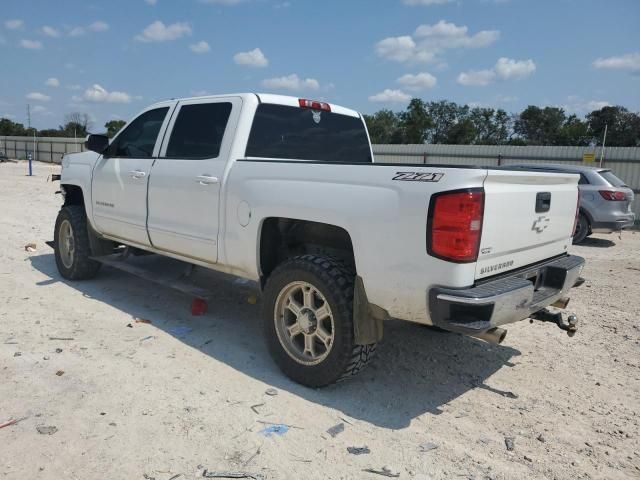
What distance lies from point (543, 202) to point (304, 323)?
6.07 feet

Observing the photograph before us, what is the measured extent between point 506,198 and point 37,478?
9.78 feet

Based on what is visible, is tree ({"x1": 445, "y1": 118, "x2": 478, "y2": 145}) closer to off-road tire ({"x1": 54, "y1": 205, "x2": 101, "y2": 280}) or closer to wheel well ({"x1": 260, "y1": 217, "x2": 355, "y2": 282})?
off-road tire ({"x1": 54, "y1": 205, "x2": 101, "y2": 280})

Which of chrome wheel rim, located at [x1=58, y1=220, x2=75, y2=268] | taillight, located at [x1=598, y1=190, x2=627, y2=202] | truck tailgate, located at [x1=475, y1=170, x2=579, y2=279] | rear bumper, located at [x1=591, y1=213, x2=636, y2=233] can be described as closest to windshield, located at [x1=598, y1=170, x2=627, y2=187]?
taillight, located at [x1=598, y1=190, x2=627, y2=202]

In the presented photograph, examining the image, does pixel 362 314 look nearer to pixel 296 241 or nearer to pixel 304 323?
pixel 304 323

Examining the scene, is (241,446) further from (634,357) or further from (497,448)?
(634,357)

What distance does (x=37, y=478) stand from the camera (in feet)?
8.55

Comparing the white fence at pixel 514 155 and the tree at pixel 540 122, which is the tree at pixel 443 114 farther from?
the white fence at pixel 514 155

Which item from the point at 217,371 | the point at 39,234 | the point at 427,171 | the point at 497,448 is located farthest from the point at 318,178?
the point at 39,234

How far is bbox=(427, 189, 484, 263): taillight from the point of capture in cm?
285

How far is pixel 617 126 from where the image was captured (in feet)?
158

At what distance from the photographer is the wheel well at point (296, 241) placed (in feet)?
12.6

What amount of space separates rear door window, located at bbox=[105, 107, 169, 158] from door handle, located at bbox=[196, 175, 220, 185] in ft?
3.50

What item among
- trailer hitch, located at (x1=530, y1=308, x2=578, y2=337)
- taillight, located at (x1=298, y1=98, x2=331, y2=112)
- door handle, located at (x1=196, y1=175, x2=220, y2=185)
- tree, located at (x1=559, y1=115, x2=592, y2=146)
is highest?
tree, located at (x1=559, y1=115, x2=592, y2=146)

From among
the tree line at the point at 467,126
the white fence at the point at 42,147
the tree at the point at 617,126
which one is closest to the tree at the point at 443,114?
the tree line at the point at 467,126
